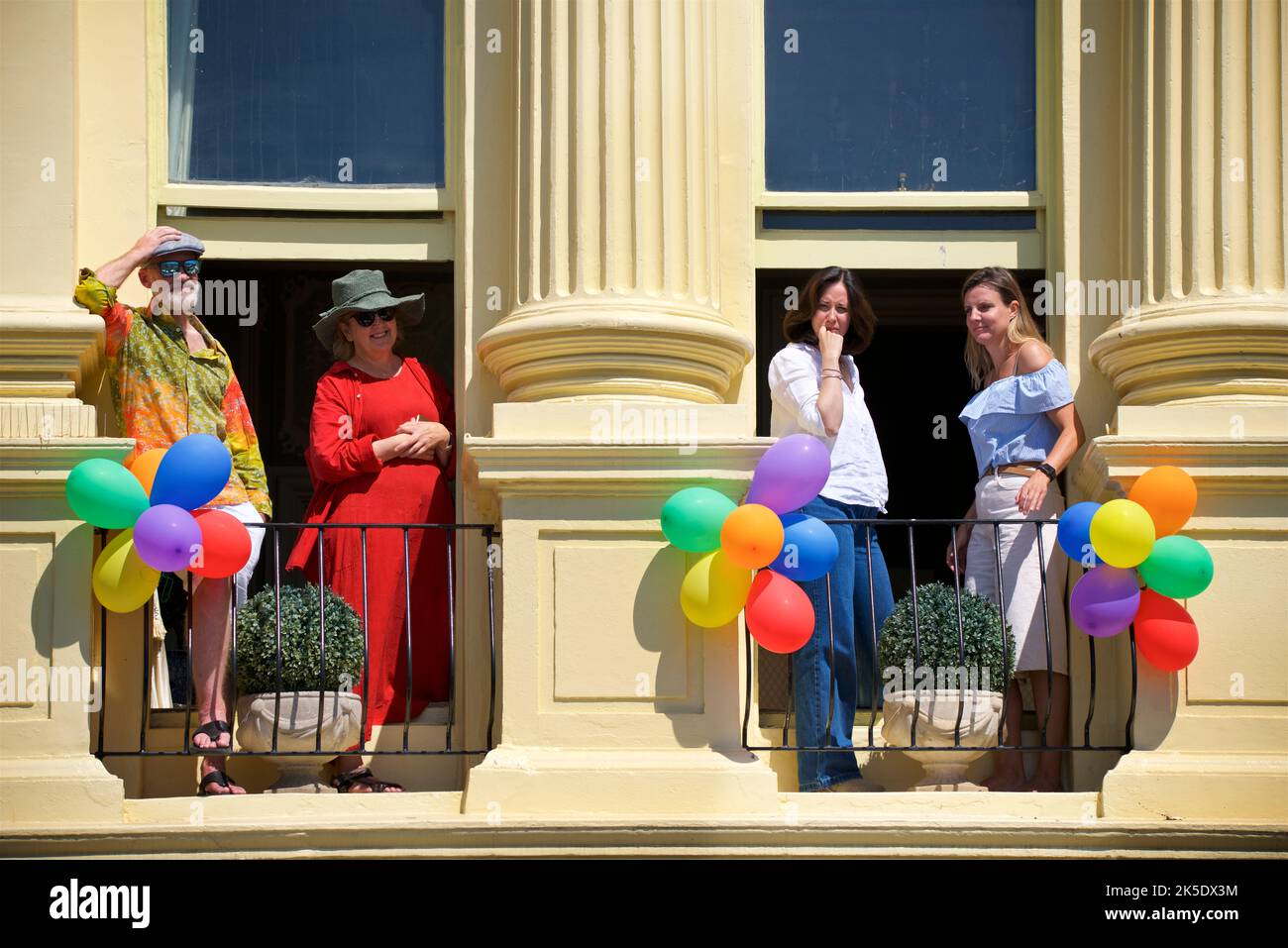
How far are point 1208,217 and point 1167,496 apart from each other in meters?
1.44

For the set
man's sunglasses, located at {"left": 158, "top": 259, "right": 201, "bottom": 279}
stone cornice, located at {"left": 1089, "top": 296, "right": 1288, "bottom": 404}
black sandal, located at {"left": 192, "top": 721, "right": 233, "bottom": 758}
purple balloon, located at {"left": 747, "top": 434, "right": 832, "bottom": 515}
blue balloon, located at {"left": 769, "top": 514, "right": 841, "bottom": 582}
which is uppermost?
man's sunglasses, located at {"left": 158, "top": 259, "right": 201, "bottom": 279}

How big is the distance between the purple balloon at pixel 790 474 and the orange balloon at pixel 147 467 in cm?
242

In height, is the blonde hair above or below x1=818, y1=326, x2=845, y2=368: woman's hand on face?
above

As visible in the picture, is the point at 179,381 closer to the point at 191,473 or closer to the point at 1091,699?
the point at 191,473

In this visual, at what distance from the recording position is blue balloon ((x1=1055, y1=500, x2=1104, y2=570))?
923 cm

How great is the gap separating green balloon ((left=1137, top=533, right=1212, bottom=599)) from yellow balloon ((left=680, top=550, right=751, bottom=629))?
5.23ft

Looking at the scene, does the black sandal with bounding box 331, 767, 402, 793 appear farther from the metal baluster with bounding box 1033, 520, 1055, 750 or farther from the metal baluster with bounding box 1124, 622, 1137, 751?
the metal baluster with bounding box 1124, 622, 1137, 751

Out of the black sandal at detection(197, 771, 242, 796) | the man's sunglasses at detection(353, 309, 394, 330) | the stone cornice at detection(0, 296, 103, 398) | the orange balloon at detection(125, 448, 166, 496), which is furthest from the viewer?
the man's sunglasses at detection(353, 309, 394, 330)

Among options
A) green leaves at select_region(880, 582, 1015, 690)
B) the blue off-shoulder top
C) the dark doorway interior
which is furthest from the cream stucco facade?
the dark doorway interior

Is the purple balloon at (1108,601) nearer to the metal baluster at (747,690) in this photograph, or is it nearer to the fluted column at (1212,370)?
the fluted column at (1212,370)

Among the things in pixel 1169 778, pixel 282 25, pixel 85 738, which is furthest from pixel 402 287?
pixel 1169 778

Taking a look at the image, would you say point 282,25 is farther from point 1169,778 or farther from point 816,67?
point 1169,778

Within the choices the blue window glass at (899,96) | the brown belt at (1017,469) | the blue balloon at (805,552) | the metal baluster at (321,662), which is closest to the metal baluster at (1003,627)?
the brown belt at (1017,469)

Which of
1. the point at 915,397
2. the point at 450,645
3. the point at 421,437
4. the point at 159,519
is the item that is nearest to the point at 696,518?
the point at 450,645
